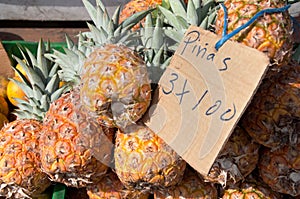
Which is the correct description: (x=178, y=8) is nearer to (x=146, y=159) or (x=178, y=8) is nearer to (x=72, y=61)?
(x=72, y=61)

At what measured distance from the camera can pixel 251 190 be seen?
153 centimetres

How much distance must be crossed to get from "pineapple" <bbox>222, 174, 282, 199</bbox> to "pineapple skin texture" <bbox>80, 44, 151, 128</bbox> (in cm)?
50

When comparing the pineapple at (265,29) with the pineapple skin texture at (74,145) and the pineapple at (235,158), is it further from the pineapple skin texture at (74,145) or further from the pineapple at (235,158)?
the pineapple skin texture at (74,145)

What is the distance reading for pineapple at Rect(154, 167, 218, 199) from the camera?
1552 mm

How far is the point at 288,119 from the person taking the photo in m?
1.39

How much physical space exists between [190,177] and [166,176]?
7.7 inches

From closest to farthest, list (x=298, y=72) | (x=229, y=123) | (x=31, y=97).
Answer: (x=229, y=123), (x=298, y=72), (x=31, y=97)

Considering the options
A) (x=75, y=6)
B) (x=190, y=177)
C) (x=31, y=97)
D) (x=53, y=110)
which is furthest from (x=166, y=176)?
(x=75, y=6)

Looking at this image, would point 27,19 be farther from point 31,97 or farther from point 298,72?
point 298,72

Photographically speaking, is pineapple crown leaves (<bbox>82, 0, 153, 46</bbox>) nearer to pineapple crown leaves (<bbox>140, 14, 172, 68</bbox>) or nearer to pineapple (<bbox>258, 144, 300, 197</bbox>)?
pineapple crown leaves (<bbox>140, 14, 172, 68</bbox>)

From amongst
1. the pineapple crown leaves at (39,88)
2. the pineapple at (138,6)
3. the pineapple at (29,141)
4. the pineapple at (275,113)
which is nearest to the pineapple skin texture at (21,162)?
the pineapple at (29,141)

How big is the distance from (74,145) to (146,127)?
289 mm

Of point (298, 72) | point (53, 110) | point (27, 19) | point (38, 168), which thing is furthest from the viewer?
point (27, 19)

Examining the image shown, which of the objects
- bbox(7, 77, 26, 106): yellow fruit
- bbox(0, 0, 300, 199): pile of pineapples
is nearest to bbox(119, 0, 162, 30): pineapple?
bbox(0, 0, 300, 199): pile of pineapples
